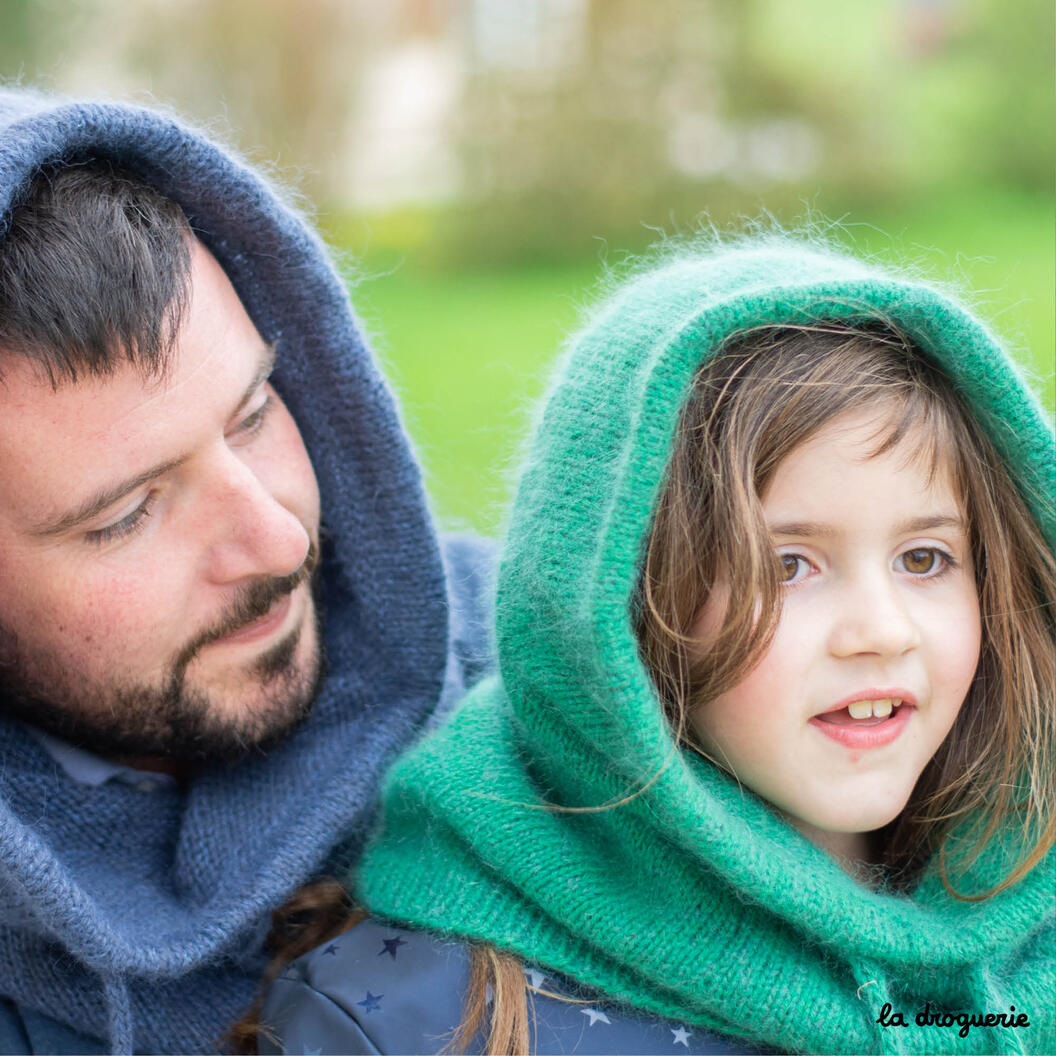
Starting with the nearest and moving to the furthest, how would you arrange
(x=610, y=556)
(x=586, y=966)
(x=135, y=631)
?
(x=610, y=556) < (x=586, y=966) < (x=135, y=631)

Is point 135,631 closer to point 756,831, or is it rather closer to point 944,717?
point 756,831

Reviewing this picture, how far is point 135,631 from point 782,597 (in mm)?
959

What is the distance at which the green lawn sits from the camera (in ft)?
17.5

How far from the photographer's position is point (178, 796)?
194 cm

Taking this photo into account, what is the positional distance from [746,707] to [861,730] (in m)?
0.14

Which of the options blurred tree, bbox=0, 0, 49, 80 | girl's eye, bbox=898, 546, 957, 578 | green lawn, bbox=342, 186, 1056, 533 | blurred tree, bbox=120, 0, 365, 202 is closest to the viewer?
girl's eye, bbox=898, 546, 957, 578

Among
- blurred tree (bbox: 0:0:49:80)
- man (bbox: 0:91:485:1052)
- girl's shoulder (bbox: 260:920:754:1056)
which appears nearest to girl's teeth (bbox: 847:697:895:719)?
girl's shoulder (bbox: 260:920:754:1056)

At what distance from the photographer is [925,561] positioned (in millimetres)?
1506

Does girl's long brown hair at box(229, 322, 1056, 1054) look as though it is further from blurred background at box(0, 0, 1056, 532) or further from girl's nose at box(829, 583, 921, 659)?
blurred background at box(0, 0, 1056, 532)

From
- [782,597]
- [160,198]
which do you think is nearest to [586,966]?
[782,597]

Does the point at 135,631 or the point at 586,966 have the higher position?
the point at 135,631

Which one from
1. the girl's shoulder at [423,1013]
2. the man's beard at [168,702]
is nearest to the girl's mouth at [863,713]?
the girl's shoulder at [423,1013]

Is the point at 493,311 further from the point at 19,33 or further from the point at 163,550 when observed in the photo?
the point at 163,550

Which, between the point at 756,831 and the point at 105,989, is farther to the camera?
the point at 105,989
